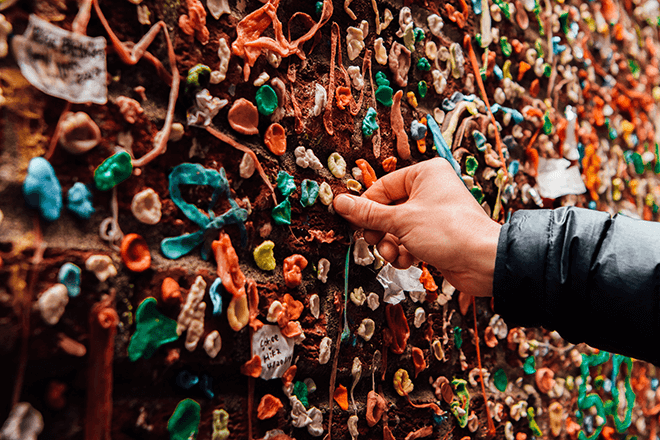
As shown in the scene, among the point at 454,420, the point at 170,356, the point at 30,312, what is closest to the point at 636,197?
the point at 454,420

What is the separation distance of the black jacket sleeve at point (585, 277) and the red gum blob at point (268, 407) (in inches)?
13.6

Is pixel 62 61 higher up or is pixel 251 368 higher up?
pixel 62 61

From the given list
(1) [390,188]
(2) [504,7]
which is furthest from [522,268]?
→ (2) [504,7]

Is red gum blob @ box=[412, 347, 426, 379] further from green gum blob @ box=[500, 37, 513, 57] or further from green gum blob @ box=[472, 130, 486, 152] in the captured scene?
green gum blob @ box=[500, 37, 513, 57]

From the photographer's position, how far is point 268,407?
61cm

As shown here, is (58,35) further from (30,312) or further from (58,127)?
(30,312)

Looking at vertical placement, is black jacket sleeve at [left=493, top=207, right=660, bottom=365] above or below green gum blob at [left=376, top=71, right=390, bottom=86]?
below

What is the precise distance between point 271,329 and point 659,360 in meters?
0.53

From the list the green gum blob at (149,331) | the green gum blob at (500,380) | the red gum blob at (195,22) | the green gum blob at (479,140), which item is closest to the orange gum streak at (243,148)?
the red gum blob at (195,22)

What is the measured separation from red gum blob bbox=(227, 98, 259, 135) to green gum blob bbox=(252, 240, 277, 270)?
16 centimetres

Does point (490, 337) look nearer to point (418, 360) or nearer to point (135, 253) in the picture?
point (418, 360)

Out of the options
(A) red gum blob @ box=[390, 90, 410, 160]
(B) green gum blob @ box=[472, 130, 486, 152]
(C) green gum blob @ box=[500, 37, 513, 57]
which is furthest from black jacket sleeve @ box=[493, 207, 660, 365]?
(C) green gum blob @ box=[500, 37, 513, 57]

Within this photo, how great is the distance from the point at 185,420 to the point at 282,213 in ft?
0.96

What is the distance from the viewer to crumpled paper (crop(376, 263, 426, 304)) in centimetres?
78
